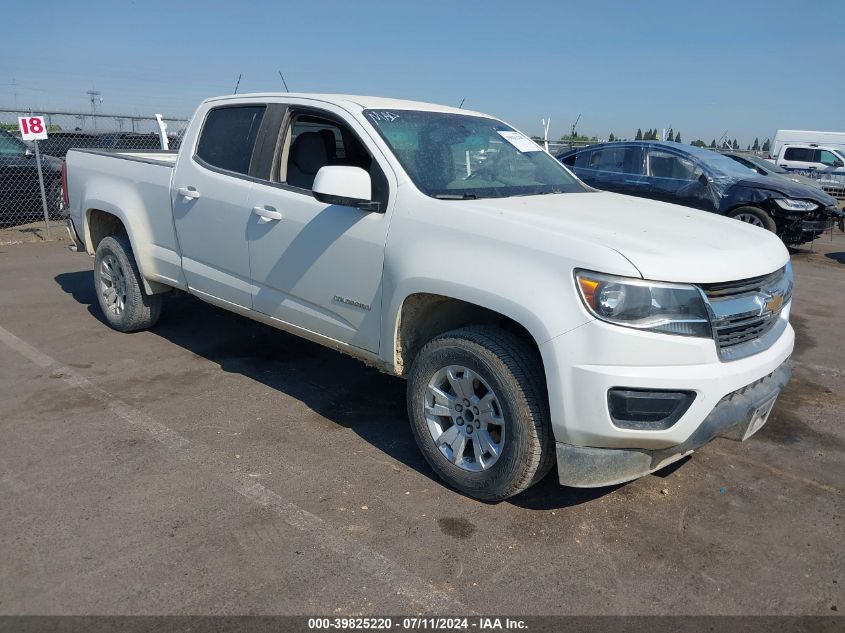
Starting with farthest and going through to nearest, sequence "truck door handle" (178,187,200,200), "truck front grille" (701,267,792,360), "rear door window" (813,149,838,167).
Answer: "rear door window" (813,149,838,167)
"truck door handle" (178,187,200,200)
"truck front grille" (701,267,792,360)

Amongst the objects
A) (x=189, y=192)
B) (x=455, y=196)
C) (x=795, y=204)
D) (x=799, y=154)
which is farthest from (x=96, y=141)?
(x=799, y=154)

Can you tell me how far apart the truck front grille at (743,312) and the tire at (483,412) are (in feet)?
2.59

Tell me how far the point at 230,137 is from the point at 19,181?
27.9 ft

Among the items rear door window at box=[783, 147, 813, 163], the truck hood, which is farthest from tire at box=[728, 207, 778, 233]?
rear door window at box=[783, 147, 813, 163]

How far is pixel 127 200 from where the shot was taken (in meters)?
5.50

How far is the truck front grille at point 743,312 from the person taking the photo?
3.01 m

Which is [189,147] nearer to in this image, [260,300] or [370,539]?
[260,300]

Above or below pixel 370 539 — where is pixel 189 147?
above

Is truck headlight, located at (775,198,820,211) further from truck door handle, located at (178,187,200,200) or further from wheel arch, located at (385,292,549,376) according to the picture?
truck door handle, located at (178,187,200,200)

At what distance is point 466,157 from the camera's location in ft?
13.6

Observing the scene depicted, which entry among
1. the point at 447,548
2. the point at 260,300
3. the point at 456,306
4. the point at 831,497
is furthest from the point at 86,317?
the point at 831,497

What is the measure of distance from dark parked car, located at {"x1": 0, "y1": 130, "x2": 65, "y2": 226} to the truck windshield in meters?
9.61

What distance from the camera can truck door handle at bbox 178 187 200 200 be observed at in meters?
4.83

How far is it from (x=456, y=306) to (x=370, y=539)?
48.7 inches
